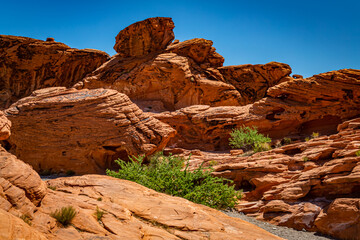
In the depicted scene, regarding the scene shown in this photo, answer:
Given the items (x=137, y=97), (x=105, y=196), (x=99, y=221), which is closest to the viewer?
(x=99, y=221)

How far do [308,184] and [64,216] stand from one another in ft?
28.7

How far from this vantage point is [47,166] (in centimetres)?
1623

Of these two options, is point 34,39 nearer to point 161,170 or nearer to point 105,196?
point 161,170

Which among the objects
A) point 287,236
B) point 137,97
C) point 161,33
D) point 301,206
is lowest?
point 287,236

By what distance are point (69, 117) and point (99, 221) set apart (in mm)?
13588

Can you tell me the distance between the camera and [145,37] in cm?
3184

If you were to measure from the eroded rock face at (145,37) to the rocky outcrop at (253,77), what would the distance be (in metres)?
8.38

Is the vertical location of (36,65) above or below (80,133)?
above

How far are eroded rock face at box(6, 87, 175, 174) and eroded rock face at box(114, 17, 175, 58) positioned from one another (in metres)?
16.7

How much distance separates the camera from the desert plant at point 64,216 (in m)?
3.84

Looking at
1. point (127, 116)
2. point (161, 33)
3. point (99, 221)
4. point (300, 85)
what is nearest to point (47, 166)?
point (127, 116)

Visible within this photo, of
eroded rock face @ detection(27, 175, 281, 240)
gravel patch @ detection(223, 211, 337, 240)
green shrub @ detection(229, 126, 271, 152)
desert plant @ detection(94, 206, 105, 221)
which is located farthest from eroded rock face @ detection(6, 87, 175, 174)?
desert plant @ detection(94, 206, 105, 221)

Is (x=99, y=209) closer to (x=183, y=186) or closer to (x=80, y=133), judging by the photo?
(x=183, y=186)

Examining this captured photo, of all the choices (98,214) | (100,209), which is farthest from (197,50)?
(98,214)
